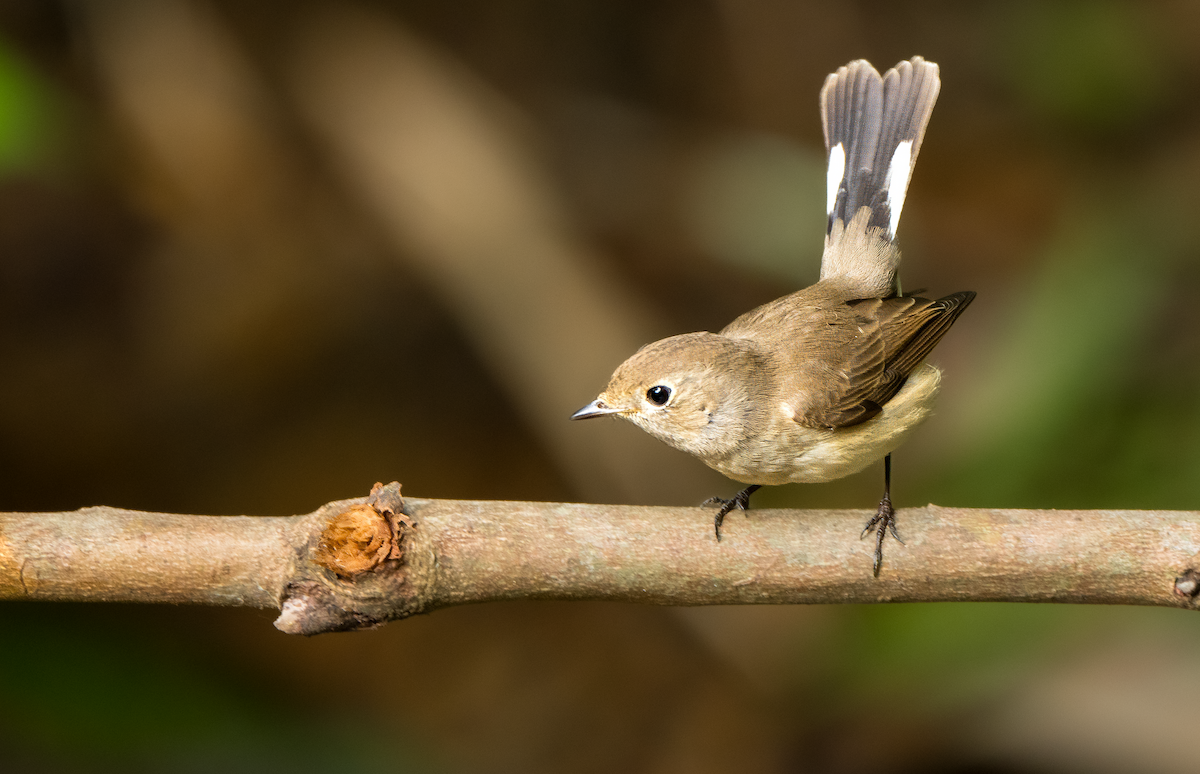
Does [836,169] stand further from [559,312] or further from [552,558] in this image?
[552,558]

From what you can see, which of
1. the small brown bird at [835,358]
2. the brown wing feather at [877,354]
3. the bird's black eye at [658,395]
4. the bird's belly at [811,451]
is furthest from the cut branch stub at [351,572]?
the brown wing feather at [877,354]

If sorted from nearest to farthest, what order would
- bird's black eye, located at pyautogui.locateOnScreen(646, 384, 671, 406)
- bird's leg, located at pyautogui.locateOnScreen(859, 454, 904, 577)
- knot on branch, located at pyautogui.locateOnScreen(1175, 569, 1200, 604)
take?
knot on branch, located at pyautogui.locateOnScreen(1175, 569, 1200, 604) < bird's leg, located at pyautogui.locateOnScreen(859, 454, 904, 577) < bird's black eye, located at pyautogui.locateOnScreen(646, 384, 671, 406)

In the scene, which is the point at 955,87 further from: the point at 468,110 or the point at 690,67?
the point at 468,110

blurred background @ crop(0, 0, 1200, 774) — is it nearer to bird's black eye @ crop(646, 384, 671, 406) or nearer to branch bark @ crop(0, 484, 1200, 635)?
branch bark @ crop(0, 484, 1200, 635)

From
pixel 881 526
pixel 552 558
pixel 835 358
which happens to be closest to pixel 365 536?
pixel 552 558

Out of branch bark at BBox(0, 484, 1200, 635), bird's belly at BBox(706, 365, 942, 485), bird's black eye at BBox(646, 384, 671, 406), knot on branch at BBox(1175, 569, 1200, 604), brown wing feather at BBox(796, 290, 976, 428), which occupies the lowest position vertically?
knot on branch at BBox(1175, 569, 1200, 604)

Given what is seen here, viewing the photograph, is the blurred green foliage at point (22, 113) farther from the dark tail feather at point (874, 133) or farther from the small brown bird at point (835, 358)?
the dark tail feather at point (874, 133)

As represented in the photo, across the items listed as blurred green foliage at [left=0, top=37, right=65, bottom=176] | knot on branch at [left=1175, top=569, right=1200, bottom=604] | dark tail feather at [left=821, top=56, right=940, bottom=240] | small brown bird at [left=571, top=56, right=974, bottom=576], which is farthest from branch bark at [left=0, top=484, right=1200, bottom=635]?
dark tail feather at [left=821, top=56, right=940, bottom=240]

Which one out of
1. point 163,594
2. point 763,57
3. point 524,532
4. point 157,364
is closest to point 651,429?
point 524,532
